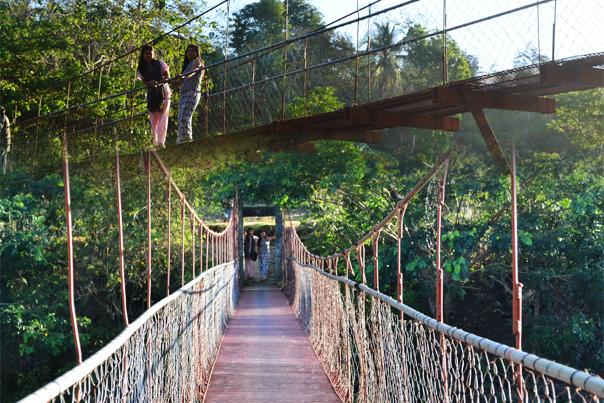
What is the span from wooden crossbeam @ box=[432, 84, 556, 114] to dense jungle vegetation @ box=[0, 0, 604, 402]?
5.45 ft

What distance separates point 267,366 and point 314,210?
500cm

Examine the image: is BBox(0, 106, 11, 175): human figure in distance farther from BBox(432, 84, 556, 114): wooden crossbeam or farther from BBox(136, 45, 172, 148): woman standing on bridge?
BBox(432, 84, 556, 114): wooden crossbeam

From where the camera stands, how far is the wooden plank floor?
3.11m

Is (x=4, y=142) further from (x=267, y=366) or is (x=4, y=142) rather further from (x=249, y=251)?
(x=267, y=366)

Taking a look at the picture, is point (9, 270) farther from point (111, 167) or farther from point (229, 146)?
point (229, 146)

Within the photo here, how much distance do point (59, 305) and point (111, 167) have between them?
108 inches

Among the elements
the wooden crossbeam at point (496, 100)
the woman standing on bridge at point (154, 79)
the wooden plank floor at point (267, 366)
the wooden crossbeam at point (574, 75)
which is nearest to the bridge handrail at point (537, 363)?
the wooden plank floor at point (267, 366)

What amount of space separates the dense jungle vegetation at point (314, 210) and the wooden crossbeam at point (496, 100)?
65.4 inches

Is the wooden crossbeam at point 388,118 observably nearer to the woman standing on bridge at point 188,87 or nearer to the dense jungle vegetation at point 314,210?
the dense jungle vegetation at point 314,210

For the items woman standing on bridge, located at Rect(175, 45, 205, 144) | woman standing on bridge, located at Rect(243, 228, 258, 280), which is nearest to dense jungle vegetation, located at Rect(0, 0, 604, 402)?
woman standing on bridge, located at Rect(243, 228, 258, 280)

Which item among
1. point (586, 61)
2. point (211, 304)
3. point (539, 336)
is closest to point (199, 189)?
point (539, 336)

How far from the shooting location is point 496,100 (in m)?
4.82

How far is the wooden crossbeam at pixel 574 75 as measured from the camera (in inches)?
153

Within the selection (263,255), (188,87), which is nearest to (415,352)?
(188,87)
